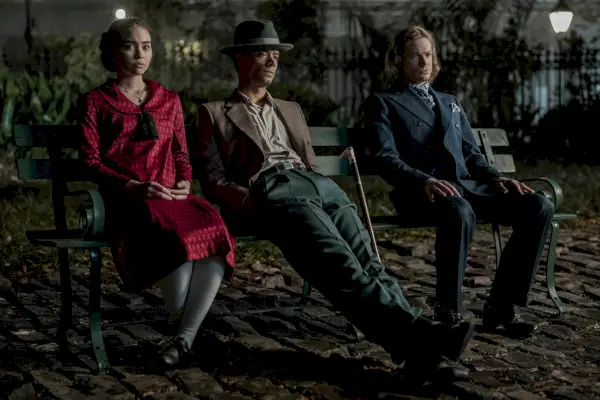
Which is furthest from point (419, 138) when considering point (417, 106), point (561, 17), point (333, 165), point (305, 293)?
point (561, 17)

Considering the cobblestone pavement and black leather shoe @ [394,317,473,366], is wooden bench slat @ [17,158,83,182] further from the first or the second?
black leather shoe @ [394,317,473,366]

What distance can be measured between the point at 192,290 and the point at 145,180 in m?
0.58

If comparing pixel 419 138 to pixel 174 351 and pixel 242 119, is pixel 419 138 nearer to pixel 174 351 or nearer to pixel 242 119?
pixel 242 119

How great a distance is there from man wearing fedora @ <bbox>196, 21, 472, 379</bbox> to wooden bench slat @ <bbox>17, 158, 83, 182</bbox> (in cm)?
58

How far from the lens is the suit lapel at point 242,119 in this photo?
4.87 meters

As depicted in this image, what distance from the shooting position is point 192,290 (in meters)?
4.43

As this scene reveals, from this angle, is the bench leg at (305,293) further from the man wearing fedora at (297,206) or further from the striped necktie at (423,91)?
the striped necktie at (423,91)

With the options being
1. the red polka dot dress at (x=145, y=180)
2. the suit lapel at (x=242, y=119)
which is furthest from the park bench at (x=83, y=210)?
the suit lapel at (x=242, y=119)

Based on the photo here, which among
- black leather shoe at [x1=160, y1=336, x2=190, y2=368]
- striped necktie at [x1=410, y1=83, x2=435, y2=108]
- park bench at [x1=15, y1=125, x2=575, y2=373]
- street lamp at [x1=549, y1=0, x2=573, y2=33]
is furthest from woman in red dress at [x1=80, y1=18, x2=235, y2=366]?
street lamp at [x1=549, y1=0, x2=573, y2=33]

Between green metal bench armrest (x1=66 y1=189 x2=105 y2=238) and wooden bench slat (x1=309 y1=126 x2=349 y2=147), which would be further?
wooden bench slat (x1=309 y1=126 x2=349 y2=147)

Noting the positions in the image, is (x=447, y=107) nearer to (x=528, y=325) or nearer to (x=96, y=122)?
(x=528, y=325)

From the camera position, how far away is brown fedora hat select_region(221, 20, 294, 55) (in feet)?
16.2

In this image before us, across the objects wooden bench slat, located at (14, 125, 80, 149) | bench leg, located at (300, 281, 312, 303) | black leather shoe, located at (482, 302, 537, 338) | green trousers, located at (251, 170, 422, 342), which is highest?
wooden bench slat, located at (14, 125, 80, 149)

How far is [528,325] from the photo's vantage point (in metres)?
4.87
